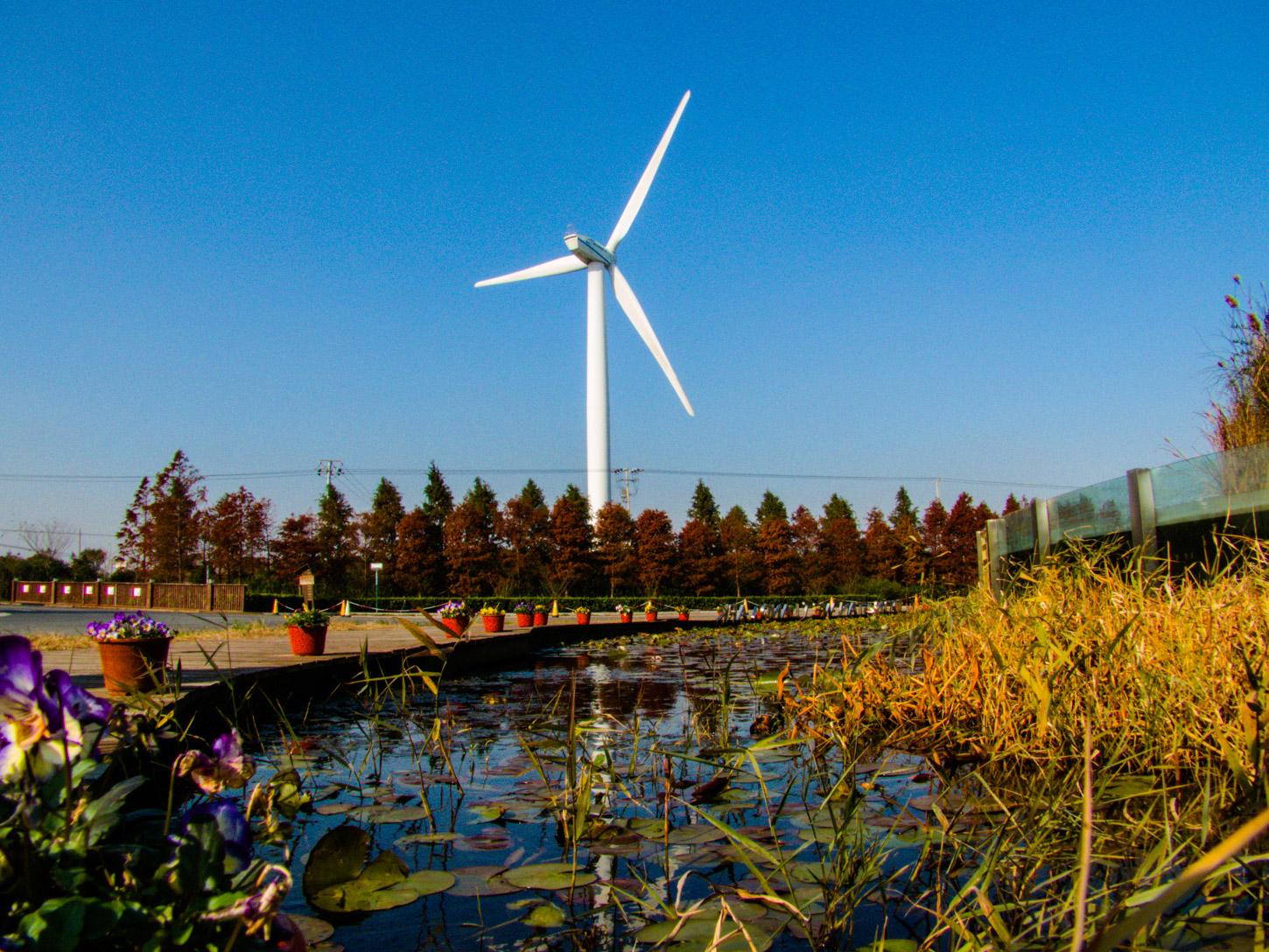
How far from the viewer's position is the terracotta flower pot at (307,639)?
10.2m

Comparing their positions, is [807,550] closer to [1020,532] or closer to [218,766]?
[1020,532]

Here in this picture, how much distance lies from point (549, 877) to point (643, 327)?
32.2 metres

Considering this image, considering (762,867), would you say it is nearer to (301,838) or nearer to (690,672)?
(301,838)

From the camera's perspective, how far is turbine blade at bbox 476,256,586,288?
38.8 metres

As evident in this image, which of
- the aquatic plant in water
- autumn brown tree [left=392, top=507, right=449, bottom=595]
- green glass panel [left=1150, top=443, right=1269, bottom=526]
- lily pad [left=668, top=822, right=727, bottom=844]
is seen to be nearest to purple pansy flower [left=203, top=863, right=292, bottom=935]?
the aquatic plant in water

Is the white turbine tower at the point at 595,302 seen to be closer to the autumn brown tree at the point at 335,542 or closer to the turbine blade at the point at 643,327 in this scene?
the turbine blade at the point at 643,327

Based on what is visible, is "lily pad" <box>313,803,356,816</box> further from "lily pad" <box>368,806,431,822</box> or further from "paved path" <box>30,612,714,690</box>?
"paved path" <box>30,612,714,690</box>

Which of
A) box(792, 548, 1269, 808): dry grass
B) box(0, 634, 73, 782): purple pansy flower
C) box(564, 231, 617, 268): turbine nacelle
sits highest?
box(564, 231, 617, 268): turbine nacelle

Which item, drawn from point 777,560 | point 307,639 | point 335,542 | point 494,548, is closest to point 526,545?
point 494,548

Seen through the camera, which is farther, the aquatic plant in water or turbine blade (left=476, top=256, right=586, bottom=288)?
turbine blade (left=476, top=256, right=586, bottom=288)

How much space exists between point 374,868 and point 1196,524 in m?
6.69

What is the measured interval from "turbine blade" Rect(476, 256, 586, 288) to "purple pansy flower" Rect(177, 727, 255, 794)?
127 feet

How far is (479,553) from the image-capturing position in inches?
1850

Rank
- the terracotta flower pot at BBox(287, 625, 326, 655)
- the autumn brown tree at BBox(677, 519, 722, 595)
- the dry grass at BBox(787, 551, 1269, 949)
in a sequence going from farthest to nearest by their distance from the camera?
the autumn brown tree at BBox(677, 519, 722, 595) < the terracotta flower pot at BBox(287, 625, 326, 655) < the dry grass at BBox(787, 551, 1269, 949)
